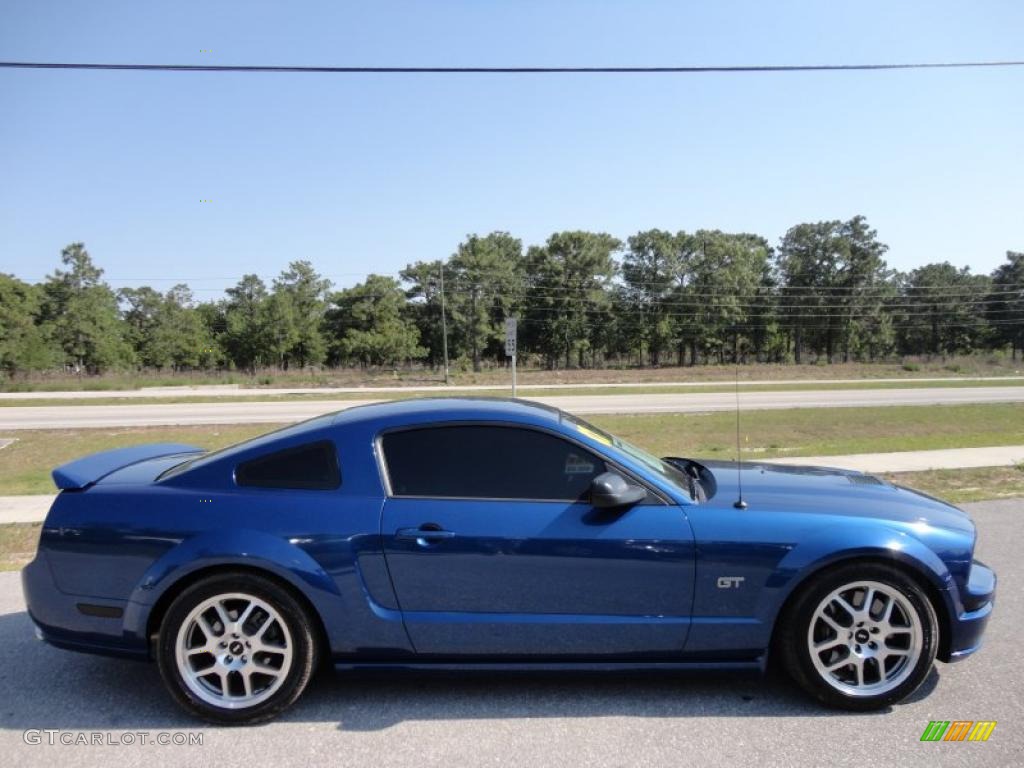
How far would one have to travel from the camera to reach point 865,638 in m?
3.00

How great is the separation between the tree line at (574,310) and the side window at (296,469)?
174 feet

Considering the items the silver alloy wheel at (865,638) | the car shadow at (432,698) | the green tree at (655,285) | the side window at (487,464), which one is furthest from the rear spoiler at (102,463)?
the green tree at (655,285)

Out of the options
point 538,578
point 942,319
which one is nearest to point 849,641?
point 538,578

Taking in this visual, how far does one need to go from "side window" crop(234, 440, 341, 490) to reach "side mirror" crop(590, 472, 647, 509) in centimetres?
122

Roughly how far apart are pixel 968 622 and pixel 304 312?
64390 mm

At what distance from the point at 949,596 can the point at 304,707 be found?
122 inches

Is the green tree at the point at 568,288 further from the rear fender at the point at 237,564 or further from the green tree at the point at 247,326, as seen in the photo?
the rear fender at the point at 237,564

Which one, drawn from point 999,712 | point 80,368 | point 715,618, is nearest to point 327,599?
point 715,618

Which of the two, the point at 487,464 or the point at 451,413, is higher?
the point at 451,413

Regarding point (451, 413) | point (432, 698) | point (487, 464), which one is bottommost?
point (432, 698)

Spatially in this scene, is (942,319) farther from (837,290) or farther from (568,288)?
(568,288)

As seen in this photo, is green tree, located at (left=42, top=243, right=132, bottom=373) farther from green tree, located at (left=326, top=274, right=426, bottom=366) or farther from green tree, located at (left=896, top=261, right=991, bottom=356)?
green tree, located at (left=896, top=261, right=991, bottom=356)

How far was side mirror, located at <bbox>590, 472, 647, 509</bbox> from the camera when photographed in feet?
9.53

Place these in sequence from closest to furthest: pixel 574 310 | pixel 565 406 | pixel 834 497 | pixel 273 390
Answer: pixel 834 497 < pixel 565 406 < pixel 273 390 < pixel 574 310
